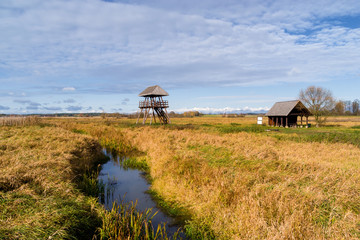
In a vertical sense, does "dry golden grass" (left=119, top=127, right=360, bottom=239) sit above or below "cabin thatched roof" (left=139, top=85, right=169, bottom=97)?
below

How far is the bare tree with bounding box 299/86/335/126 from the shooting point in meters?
39.8

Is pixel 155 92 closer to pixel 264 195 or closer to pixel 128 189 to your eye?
pixel 128 189

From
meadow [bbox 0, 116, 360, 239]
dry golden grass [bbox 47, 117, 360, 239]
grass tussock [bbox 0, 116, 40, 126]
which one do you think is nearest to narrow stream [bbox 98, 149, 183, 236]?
meadow [bbox 0, 116, 360, 239]

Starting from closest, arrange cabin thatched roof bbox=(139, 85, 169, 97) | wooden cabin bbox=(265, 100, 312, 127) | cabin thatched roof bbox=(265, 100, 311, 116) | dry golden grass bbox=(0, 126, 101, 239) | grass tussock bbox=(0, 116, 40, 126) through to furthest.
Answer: dry golden grass bbox=(0, 126, 101, 239) < grass tussock bbox=(0, 116, 40, 126) < cabin thatched roof bbox=(139, 85, 169, 97) < cabin thatched roof bbox=(265, 100, 311, 116) < wooden cabin bbox=(265, 100, 312, 127)

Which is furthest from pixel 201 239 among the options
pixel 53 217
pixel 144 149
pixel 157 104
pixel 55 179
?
pixel 157 104

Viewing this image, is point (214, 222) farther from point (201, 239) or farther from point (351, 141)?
point (351, 141)

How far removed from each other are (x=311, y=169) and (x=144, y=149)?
39.7ft

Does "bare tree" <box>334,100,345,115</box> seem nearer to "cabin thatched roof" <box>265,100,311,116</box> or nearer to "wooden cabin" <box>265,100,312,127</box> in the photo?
"cabin thatched roof" <box>265,100,311,116</box>

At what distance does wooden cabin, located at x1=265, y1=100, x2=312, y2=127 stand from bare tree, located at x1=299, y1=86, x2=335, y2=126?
4.00 m

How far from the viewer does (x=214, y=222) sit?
5.87m

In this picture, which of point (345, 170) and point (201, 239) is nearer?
point (201, 239)

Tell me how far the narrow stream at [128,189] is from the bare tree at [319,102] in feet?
136

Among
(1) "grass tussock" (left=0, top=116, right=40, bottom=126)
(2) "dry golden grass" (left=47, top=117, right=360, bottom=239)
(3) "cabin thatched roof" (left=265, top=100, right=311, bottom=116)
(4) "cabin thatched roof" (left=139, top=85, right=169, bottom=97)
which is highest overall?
(4) "cabin thatched roof" (left=139, top=85, right=169, bottom=97)

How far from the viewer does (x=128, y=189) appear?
9.52 m
